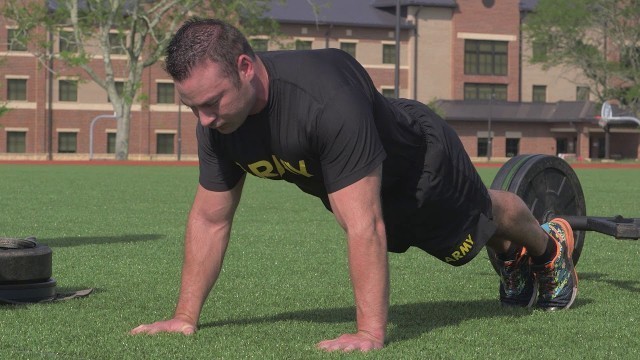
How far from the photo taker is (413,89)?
69.7m

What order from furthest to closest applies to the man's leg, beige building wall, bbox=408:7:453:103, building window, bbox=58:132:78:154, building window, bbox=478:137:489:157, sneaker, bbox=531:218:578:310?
1. building window, bbox=478:137:489:157
2. beige building wall, bbox=408:7:453:103
3. building window, bbox=58:132:78:154
4. sneaker, bbox=531:218:578:310
5. the man's leg

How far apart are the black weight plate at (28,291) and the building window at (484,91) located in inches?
2640

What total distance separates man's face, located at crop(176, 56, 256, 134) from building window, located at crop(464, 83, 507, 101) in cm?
6864

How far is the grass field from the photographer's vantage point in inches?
183

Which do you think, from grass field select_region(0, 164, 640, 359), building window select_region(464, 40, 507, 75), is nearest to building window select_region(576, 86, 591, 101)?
building window select_region(464, 40, 507, 75)

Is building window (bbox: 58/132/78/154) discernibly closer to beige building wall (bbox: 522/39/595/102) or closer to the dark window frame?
the dark window frame

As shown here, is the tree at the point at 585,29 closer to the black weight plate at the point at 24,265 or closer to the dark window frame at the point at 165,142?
the dark window frame at the point at 165,142

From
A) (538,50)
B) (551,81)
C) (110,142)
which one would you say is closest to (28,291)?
(110,142)

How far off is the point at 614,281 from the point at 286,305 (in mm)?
2493

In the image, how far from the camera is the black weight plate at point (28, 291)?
5.88 metres

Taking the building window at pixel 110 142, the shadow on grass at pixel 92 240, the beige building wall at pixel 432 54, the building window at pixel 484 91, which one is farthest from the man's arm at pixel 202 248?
the building window at pixel 484 91

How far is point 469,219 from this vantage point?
503 cm

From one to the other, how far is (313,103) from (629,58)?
63465 millimetres

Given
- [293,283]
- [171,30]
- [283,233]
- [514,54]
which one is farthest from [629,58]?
[293,283]
